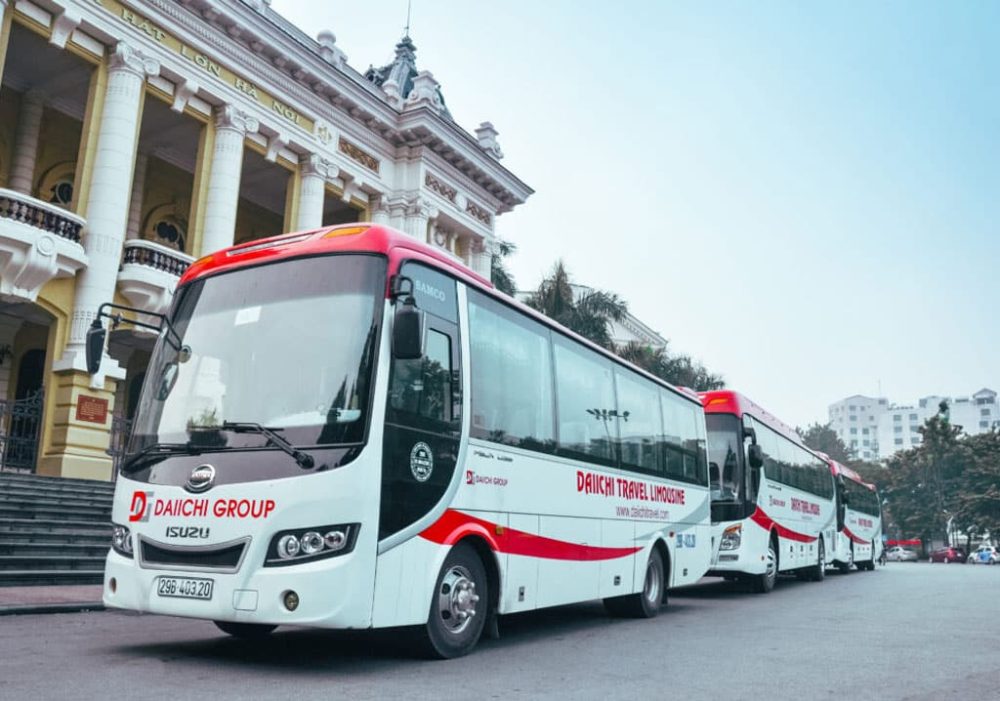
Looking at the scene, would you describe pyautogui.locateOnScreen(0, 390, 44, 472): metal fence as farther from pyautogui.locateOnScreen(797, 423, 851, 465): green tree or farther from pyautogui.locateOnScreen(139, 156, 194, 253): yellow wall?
pyautogui.locateOnScreen(797, 423, 851, 465): green tree

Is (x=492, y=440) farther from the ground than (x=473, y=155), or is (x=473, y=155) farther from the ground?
(x=473, y=155)

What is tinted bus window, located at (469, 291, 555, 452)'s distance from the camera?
7.54m

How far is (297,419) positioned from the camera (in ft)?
20.1

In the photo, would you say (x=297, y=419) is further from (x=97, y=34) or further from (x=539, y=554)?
(x=97, y=34)

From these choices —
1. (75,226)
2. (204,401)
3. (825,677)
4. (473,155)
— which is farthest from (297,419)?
(473,155)

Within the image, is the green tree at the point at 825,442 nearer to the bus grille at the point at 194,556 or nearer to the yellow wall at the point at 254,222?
the yellow wall at the point at 254,222

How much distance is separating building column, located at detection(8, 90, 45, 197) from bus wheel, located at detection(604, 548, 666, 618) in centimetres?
1708

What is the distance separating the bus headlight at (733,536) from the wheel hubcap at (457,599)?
8838 mm

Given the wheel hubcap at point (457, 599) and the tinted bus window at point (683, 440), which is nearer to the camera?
the wheel hubcap at point (457, 599)

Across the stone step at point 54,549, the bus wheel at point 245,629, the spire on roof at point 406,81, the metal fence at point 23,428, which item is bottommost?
the bus wheel at point 245,629

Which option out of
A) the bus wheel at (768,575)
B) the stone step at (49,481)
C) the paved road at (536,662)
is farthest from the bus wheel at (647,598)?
the stone step at (49,481)

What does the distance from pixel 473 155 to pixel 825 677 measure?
944 inches

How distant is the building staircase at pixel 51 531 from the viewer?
Result: 11156 mm

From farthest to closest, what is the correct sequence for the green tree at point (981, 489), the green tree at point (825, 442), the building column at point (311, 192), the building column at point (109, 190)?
the green tree at point (825, 442), the green tree at point (981, 489), the building column at point (311, 192), the building column at point (109, 190)
